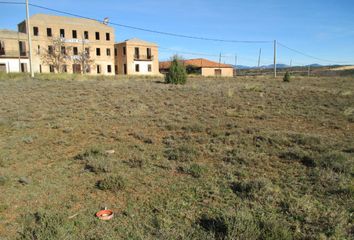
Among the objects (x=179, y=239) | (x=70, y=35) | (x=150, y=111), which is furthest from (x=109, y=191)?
(x=70, y=35)

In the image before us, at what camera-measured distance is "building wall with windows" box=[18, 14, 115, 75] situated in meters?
40.5

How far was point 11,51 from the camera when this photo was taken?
3816 centimetres

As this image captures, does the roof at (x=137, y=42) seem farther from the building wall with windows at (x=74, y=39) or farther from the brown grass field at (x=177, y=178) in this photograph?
the brown grass field at (x=177, y=178)

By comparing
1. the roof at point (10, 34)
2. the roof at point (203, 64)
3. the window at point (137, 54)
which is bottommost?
the roof at point (203, 64)

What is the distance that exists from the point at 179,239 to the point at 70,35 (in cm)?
4617

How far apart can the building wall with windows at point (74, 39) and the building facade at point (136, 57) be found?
212 cm

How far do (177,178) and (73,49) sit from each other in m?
44.5

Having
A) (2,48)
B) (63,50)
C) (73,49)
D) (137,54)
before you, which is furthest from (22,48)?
(137,54)

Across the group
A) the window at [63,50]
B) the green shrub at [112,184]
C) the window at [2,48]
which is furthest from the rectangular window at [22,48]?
the green shrub at [112,184]

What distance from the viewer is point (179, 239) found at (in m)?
2.91

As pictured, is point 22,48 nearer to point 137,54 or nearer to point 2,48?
point 2,48

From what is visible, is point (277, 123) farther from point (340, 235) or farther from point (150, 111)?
point (340, 235)

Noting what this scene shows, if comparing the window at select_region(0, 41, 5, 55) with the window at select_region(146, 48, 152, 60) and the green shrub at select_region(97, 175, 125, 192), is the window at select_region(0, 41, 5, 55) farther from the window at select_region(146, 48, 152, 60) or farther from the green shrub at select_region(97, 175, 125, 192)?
the green shrub at select_region(97, 175, 125, 192)

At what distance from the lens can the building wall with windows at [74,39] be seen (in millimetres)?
40469
